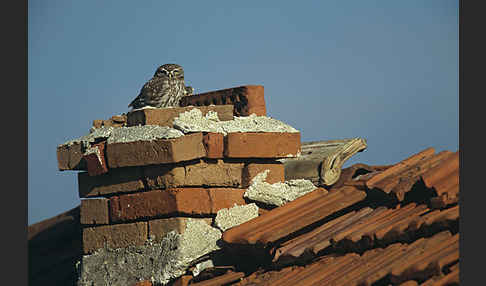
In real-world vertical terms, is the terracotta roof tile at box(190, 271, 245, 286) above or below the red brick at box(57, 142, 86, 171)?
below

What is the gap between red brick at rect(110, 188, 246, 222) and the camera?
4.49 m

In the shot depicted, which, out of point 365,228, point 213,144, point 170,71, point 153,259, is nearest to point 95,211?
point 153,259

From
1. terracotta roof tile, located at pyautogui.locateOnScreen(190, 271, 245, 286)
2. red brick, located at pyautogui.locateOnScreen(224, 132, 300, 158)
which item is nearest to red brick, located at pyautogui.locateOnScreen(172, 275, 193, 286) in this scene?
terracotta roof tile, located at pyautogui.locateOnScreen(190, 271, 245, 286)

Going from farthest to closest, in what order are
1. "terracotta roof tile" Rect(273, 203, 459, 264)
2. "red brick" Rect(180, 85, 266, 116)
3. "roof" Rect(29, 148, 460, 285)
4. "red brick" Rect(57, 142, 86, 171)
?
"red brick" Rect(180, 85, 266, 116)
"red brick" Rect(57, 142, 86, 171)
"terracotta roof tile" Rect(273, 203, 459, 264)
"roof" Rect(29, 148, 460, 285)

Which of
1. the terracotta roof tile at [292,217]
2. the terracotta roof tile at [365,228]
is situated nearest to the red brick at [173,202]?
the terracotta roof tile at [292,217]

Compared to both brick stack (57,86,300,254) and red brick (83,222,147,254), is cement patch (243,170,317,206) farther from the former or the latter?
red brick (83,222,147,254)

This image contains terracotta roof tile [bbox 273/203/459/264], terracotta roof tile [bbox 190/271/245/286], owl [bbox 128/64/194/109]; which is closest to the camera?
terracotta roof tile [bbox 273/203/459/264]

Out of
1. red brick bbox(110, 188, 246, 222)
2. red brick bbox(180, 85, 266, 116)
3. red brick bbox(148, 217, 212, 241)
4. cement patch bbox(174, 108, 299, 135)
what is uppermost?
red brick bbox(180, 85, 266, 116)

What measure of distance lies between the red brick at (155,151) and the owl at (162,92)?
1.26m

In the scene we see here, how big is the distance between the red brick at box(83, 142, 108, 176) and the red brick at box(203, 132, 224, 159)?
2.41ft

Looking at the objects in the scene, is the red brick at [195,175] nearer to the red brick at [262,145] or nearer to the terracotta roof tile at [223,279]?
the red brick at [262,145]

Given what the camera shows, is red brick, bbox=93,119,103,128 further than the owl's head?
No

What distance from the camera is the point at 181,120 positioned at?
184 inches

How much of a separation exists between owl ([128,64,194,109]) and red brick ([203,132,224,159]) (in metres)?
1.32
